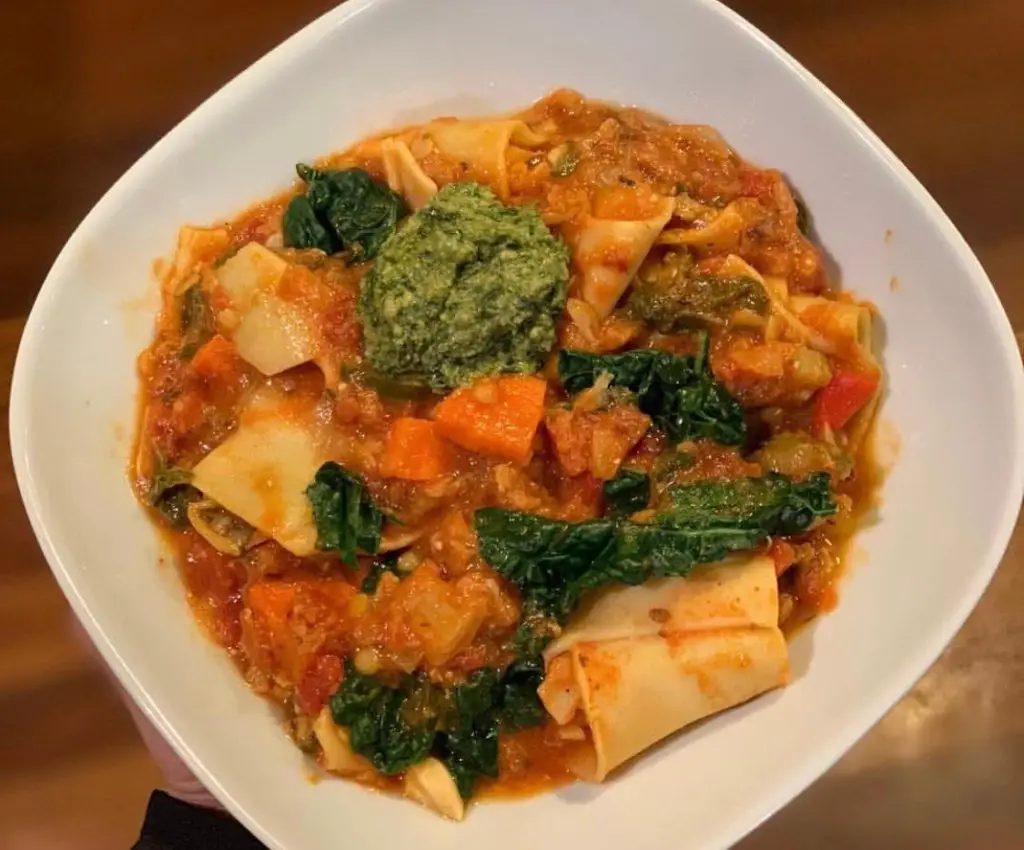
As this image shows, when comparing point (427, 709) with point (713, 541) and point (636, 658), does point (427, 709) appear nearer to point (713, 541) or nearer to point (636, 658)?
point (636, 658)

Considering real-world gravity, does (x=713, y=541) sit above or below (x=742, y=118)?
below

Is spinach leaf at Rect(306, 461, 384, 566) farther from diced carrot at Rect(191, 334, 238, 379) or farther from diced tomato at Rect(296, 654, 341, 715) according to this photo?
diced carrot at Rect(191, 334, 238, 379)

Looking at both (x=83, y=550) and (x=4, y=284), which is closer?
(x=83, y=550)

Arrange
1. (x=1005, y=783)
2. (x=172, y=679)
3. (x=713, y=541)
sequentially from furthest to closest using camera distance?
(x=1005, y=783) → (x=172, y=679) → (x=713, y=541)

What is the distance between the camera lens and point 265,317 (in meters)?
3.41

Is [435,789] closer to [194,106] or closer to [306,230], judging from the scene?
[306,230]

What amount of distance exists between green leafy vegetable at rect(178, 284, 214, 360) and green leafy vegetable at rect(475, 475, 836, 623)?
1283 millimetres

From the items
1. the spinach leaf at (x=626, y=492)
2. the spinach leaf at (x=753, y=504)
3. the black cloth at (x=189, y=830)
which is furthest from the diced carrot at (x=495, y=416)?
the black cloth at (x=189, y=830)

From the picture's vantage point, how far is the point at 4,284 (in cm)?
508

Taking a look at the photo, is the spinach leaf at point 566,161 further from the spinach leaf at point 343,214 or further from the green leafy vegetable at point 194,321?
the green leafy vegetable at point 194,321

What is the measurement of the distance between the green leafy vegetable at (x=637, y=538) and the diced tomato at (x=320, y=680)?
603 millimetres

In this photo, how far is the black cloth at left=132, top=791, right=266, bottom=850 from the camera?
12.7 feet

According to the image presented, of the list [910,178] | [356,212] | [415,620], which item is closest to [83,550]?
[415,620]

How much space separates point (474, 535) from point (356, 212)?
1336mm
